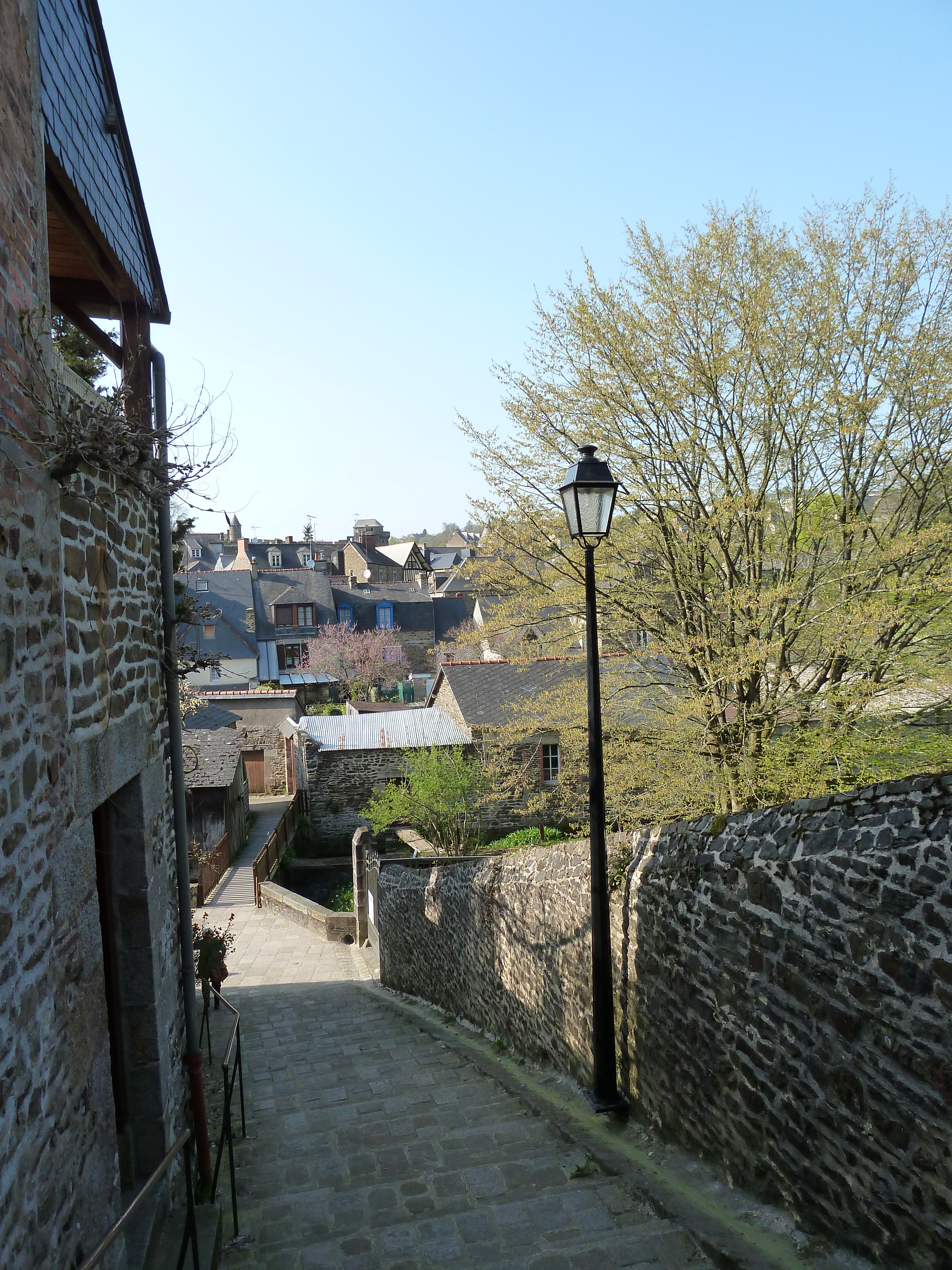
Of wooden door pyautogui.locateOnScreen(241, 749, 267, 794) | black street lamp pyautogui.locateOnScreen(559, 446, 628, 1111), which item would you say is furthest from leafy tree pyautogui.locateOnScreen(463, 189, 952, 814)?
wooden door pyautogui.locateOnScreen(241, 749, 267, 794)

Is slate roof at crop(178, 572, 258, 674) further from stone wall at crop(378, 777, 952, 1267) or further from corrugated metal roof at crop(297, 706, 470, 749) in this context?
stone wall at crop(378, 777, 952, 1267)

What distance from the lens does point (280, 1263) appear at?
404cm

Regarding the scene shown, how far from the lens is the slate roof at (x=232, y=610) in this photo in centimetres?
3950

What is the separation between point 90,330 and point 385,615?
129 feet

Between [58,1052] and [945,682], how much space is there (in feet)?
32.1

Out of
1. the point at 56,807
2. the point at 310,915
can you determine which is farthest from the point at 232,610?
the point at 56,807

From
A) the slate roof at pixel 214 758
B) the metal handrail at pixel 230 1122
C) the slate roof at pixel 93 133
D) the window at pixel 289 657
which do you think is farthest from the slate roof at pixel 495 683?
the window at pixel 289 657

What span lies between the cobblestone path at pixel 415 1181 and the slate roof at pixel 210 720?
16.9m

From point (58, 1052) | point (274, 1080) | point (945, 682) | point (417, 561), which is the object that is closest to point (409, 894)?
point (274, 1080)

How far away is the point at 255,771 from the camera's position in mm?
27250

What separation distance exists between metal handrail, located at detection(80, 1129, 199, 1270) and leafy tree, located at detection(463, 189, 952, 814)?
6.88m

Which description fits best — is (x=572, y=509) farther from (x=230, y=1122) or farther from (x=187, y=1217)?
(x=230, y=1122)

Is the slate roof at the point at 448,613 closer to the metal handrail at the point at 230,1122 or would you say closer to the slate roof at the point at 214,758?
the slate roof at the point at 214,758

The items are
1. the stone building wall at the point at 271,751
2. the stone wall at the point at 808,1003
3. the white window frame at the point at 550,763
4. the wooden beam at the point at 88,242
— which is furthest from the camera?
the stone building wall at the point at 271,751
